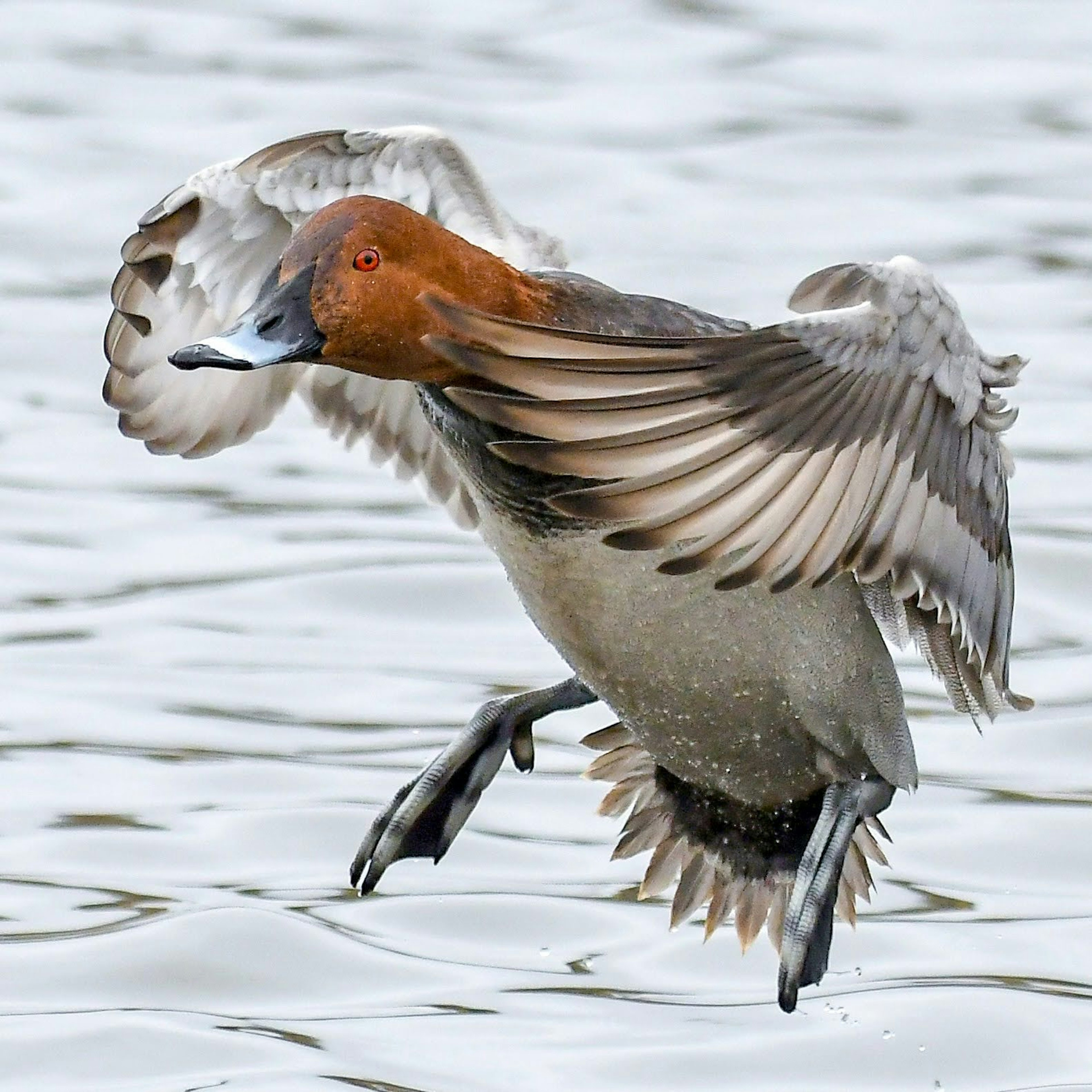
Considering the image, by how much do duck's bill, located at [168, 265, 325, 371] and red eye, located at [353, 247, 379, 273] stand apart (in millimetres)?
69

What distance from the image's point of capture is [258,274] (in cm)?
614

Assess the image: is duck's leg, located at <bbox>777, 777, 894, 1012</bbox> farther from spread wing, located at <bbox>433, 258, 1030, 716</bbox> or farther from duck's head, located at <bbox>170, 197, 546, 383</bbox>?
duck's head, located at <bbox>170, 197, 546, 383</bbox>

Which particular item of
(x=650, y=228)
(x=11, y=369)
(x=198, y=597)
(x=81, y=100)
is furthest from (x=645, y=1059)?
(x=81, y=100)

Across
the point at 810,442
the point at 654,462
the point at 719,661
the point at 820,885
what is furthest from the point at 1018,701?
the point at 654,462

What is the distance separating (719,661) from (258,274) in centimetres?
163

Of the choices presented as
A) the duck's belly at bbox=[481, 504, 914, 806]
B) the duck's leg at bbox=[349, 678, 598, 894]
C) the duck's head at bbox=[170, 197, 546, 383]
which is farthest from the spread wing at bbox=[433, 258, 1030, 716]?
the duck's leg at bbox=[349, 678, 598, 894]

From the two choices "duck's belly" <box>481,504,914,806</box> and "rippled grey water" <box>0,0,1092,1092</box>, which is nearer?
"duck's belly" <box>481,504,914,806</box>

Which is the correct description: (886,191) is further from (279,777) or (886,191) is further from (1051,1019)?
(1051,1019)

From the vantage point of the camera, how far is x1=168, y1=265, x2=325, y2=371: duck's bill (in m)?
4.37

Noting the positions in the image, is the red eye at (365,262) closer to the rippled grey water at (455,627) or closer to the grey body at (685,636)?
the grey body at (685,636)

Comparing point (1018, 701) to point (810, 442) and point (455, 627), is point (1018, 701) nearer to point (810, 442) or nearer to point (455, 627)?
point (810, 442)

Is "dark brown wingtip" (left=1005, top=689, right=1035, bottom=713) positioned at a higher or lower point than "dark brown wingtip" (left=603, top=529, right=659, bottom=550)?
lower

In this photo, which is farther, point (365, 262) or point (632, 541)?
point (365, 262)

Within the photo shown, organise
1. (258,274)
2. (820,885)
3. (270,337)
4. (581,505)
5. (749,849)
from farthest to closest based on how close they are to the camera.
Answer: (258,274) < (749,849) < (820,885) < (270,337) < (581,505)
